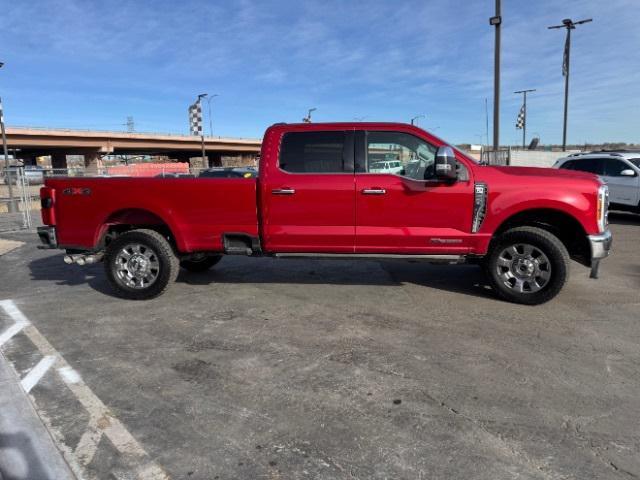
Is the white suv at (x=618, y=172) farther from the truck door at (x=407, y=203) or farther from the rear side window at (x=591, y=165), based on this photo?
the truck door at (x=407, y=203)

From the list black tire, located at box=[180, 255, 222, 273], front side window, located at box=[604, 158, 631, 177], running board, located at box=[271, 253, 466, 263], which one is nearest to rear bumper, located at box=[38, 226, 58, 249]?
black tire, located at box=[180, 255, 222, 273]

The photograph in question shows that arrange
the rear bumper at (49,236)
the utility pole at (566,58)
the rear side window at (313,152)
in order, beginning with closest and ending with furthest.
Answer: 1. the rear side window at (313,152)
2. the rear bumper at (49,236)
3. the utility pole at (566,58)

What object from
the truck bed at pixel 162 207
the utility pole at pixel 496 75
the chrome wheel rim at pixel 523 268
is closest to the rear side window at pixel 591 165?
the utility pole at pixel 496 75

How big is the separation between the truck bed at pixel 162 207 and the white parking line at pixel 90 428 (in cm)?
182

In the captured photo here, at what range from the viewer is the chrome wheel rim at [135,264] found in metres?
5.66

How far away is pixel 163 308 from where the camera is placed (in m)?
5.37

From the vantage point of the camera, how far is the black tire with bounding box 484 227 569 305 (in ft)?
16.6

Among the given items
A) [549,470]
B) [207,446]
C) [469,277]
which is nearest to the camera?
[549,470]

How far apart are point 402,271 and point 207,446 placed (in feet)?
15.2

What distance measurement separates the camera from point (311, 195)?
17.4ft

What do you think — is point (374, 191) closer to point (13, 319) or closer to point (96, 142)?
point (13, 319)

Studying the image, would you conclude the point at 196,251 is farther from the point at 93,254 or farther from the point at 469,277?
the point at 469,277

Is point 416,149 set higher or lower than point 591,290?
higher

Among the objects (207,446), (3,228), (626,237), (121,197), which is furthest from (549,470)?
(3,228)
